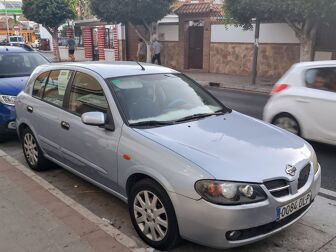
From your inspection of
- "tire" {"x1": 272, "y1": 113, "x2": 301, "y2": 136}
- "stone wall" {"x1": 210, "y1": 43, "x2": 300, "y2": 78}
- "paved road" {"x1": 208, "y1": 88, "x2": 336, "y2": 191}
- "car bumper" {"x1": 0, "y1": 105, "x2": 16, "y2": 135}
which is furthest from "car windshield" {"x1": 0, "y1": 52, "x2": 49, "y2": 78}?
"stone wall" {"x1": 210, "y1": 43, "x2": 300, "y2": 78}

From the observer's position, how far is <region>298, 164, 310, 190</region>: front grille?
336 centimetres

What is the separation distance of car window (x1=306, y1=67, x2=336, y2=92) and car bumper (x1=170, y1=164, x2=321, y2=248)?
11.6 ft

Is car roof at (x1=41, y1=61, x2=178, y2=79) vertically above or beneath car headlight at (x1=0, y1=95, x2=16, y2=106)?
above

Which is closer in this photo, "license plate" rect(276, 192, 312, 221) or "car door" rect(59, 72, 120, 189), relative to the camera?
"license plate" rect(276, 192, 312, 221)

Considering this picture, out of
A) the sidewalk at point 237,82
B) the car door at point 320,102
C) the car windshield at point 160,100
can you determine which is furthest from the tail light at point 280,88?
the sidewalk at point 237,82

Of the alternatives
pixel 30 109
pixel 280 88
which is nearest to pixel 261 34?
pixel 280 88

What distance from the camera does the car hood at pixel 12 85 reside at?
22.8 ft

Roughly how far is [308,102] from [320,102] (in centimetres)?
22

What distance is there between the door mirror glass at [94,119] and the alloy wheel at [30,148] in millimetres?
1815

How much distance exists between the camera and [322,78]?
249 inches

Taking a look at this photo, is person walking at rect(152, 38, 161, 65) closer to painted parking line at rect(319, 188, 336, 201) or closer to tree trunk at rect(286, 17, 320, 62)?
tree trunk at rect(286, 17, 320, 62)

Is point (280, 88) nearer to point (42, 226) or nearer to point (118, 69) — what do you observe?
point (118, 69)

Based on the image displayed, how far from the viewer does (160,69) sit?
474cm

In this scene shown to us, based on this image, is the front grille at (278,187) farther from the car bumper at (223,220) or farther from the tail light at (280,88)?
the tail light at (280,88)
